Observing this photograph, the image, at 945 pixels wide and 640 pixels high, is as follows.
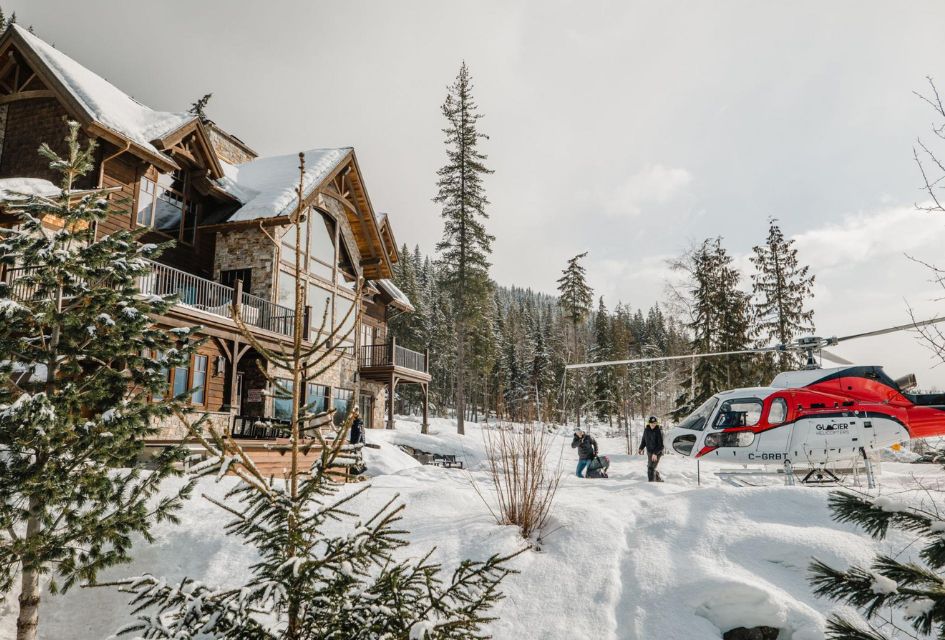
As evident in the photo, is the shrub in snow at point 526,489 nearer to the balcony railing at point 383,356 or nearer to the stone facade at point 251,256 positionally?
the stone facade at point 251,256

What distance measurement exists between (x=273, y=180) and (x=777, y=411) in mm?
16056

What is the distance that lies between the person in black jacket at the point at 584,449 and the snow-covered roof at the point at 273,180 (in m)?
10.2

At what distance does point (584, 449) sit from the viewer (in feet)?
42.2

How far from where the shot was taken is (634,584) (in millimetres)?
5578

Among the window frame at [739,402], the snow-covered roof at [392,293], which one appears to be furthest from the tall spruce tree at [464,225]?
the window frame at [739,402]

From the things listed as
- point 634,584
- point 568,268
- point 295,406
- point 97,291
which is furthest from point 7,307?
point 568,268

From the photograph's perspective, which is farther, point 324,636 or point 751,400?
point 751,400

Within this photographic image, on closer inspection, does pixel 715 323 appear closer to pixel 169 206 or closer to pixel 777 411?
pixel 777 411

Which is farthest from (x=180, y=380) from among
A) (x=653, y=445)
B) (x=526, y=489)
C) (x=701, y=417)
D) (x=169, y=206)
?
(x=701, y=417)

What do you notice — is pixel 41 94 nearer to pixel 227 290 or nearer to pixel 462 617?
pixel 227 290

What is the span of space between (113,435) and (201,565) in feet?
5.52

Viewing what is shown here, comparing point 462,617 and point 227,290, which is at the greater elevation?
Answer: point 227,290

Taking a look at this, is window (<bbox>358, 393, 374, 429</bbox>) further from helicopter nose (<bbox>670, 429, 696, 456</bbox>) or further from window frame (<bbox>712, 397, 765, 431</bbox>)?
window frame (<bbox>712, 397, 765, 431</bbox>)

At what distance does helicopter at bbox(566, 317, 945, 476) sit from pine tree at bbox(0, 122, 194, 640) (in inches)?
282
